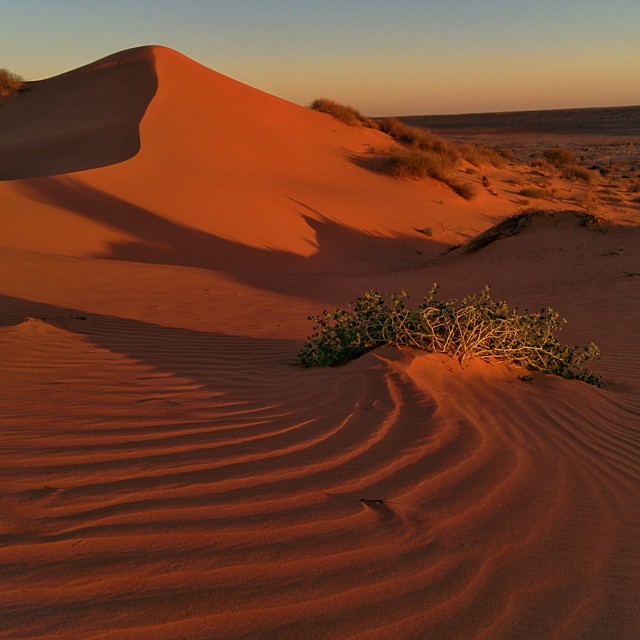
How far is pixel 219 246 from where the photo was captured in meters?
14.1

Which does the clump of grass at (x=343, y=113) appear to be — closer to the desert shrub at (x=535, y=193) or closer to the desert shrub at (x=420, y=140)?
the desert shrub at (x=420, y=140)

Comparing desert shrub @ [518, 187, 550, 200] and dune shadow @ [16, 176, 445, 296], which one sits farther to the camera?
desert shrub @ [518, 187, 550, 200]

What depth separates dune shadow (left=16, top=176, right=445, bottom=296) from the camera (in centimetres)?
1322

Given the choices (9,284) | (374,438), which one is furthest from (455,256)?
(374,438)

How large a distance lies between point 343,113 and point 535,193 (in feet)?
35.9

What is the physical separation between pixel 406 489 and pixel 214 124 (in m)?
21.1

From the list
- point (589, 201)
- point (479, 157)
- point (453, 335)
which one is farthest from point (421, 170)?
point (453, 335)

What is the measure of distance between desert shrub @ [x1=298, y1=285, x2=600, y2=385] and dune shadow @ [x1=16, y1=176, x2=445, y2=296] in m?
6.49

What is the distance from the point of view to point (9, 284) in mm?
8406

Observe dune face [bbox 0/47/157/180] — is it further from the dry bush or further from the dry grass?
the dry bush

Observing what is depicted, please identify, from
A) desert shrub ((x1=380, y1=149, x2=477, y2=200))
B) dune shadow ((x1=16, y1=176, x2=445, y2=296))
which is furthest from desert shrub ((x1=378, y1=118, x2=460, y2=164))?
dune shadow ((x1=16, y1=176, x2=445, y2=296))

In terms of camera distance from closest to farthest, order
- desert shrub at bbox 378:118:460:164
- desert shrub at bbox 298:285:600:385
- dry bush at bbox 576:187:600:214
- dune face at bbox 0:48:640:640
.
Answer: dune face at bbox 0:48:640:640
desert shrub at bbox 298:285:600:385
dry bush at bbox 576:187:600:214
desert shrub at bbox 378:118:460:164

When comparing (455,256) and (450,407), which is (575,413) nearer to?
(450,407)

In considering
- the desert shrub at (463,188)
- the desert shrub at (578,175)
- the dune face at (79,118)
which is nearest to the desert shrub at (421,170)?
the desert shrub at (463,188)
